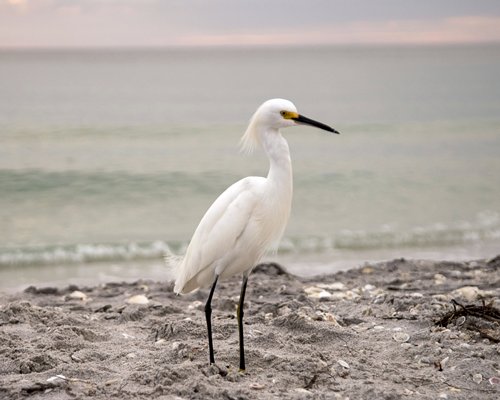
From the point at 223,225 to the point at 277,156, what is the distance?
463 millimetres

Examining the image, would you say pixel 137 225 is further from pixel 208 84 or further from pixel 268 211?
pixel 208 84

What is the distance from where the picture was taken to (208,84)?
44469 millimetres

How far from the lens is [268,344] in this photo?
159 inches

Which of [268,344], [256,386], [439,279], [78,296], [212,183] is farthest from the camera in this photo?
Result: [212,183]

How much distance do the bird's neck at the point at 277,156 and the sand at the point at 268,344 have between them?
967 millimetres

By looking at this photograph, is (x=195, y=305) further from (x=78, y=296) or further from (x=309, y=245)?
(x=309, y=245)

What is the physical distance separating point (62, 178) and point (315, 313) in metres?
9.37

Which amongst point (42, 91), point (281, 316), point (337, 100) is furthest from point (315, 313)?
point (42, 91)

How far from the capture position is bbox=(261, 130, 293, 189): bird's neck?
12.0ft

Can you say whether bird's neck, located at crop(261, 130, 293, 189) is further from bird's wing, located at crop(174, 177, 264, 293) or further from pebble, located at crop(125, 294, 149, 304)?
pebble, located at crop(125, 294, 149, 304)

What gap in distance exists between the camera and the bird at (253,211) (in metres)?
3.65

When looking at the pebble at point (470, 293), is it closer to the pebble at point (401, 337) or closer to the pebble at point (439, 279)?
the pebble at point (439, 279)

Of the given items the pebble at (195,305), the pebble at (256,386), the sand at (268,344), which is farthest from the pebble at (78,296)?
the pebble at (256,386)

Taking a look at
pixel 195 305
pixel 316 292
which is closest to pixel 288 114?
pixel 195 305
